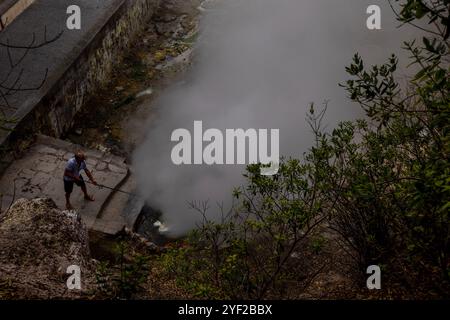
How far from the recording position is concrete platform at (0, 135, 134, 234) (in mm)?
7914

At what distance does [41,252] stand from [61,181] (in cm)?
315

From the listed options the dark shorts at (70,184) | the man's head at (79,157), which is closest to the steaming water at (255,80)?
the dark shorts at (70,184)

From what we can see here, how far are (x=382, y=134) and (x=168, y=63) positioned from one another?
8421 mm

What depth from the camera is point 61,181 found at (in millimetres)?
8422

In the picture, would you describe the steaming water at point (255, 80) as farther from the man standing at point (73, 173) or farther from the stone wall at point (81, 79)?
the stone wall at point (81, 79)

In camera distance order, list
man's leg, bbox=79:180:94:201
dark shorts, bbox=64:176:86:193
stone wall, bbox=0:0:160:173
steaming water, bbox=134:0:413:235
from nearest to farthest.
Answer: dark shorts, bbox=64:176:86:193 < man's leg, bbox=79:180:94:201 < stone wall, bbox=0:0:160:173 < steaming water, bbox=134:0:413:235

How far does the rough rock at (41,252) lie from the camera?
16.1ft

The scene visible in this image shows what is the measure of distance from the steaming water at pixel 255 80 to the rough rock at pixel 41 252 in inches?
105

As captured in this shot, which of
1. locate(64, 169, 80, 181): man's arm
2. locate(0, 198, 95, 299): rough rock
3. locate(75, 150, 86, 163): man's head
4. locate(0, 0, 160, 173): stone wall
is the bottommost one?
locate(0, 198, 95, 299): rough rock

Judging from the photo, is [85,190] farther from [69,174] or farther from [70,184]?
[69,174]

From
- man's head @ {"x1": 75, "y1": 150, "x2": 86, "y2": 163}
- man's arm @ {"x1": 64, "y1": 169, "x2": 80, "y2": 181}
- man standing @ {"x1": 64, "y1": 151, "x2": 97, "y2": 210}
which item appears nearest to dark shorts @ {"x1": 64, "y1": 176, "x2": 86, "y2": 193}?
man standing @ {"x1": 64, "y1": 151, "x2": 97, "y2": 210}

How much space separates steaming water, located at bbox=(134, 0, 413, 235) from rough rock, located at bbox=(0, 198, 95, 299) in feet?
8.77

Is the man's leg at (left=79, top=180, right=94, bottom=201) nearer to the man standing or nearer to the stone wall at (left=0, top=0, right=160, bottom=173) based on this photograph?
the man standing

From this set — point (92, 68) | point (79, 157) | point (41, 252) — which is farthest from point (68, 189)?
point (92, 68)
